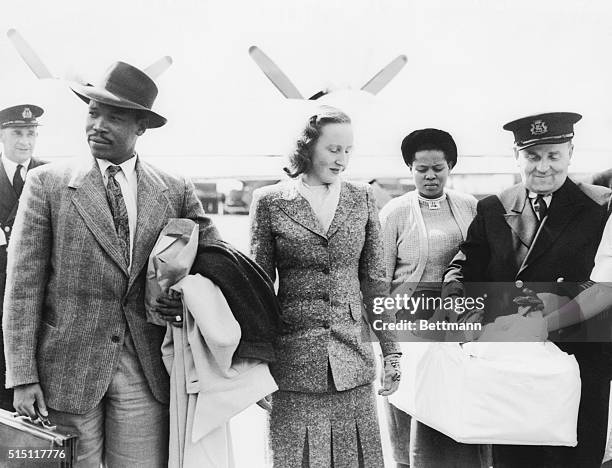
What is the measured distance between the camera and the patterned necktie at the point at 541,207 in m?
2.60

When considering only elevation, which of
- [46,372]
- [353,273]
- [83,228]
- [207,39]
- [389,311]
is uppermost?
[207,39]

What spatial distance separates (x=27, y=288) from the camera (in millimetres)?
2174

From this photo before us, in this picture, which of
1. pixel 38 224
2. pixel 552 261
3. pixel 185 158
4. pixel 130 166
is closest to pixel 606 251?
pixel 552 261

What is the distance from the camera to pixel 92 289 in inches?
87.5

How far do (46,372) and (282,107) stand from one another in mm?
1394

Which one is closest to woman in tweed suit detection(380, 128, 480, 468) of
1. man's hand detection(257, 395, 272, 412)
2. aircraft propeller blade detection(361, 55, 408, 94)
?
aircraft propeller blade detection(361, 55, 408, 94)

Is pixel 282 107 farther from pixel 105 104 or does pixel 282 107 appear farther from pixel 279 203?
pixel 105 104

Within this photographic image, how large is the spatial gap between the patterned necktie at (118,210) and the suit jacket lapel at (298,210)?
591 mm

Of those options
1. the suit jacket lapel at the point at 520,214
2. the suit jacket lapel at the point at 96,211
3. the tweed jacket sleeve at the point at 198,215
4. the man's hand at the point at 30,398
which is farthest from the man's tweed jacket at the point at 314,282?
the man's hand at the point at 30,398

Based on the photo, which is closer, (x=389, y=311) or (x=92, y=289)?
(x=92, y=289)

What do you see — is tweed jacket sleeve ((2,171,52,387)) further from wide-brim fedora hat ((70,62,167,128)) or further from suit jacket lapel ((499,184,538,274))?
suit jacket lapel ((499,184,538,274))

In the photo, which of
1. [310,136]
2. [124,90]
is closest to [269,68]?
[310,136]

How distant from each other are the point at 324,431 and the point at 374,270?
2.15 feet

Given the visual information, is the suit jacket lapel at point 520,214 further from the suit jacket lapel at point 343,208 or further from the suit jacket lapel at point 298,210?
the suit jacket lapel at point 298,210
